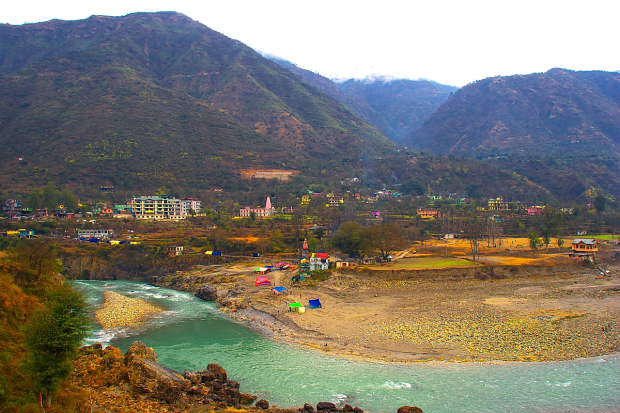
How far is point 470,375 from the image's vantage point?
22891mm

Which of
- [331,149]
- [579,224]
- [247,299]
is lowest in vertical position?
[247,299]

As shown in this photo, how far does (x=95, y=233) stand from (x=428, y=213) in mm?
53652

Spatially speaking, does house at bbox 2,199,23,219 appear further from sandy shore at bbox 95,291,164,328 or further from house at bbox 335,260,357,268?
house at bbox 335,260,357,268

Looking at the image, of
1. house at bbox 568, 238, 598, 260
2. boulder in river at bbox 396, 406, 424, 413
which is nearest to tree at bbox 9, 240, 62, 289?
boulder in river at bbox 396, 406, 424, 413

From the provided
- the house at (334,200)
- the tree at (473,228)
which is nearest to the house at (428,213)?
the tree at (473,228)

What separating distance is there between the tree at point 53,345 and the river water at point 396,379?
28.2ft

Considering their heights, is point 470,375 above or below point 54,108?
below

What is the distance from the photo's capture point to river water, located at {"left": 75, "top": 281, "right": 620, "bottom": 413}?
66.3 feet

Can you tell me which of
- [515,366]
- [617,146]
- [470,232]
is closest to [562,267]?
[470,232]

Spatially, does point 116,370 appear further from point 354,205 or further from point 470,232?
point 354,205

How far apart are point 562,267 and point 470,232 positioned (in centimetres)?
2094

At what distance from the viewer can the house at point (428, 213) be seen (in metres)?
85.7

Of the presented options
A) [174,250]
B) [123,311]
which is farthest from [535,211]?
[123,311]

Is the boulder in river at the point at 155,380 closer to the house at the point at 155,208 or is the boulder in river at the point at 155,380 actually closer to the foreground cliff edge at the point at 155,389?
the foreground cliff edge at the point at 155,389
